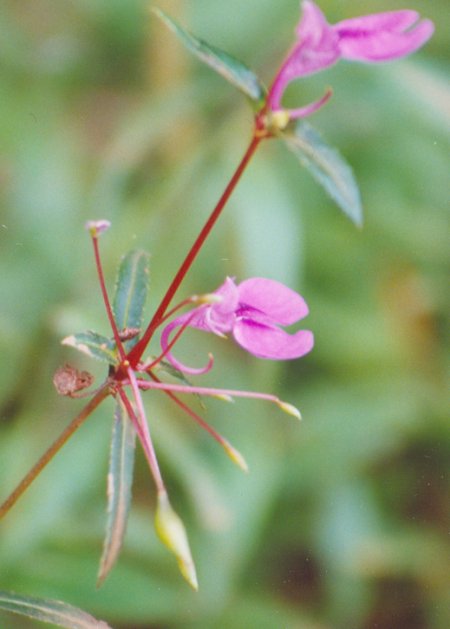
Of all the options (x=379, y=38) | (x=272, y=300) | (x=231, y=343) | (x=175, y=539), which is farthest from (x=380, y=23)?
(x=231, y=343)

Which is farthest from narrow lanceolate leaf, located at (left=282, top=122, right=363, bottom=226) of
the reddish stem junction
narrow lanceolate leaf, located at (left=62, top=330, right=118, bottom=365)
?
narrow lanceolate leaf, located at (left=62, top=330, right=118, bottom=365)

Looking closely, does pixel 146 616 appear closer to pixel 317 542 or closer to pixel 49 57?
pixel 317 542

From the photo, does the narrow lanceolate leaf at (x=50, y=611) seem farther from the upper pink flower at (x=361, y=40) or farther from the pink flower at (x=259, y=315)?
the upper pink flower at (x=361, y=40)

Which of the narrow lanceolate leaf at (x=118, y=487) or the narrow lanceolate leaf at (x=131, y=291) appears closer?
the narrow lanceolate leaf at (x=118, y=487)

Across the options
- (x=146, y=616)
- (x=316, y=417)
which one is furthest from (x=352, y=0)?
(x=146, y=616)

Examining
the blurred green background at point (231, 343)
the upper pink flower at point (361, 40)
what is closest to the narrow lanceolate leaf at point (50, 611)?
the upper pink flower at point (361, 40)

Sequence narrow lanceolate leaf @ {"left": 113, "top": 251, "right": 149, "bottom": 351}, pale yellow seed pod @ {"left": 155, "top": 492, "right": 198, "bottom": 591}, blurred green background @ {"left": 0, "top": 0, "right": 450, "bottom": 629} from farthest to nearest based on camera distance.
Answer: blurred green background @ {"left": 0, "top": 0, "right": 450, "bottom": 629}, narrow lanceolate leaf @ {"left": 113, "top": 251, "right": 149, "bottom": 351}, pale yellow seed pod @ {"left": 155, "top": 492, "right": 198, "bottom": 591}

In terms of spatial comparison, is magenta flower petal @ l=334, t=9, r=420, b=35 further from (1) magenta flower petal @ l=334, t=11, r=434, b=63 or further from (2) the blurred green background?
(2) the blurred green background
